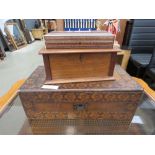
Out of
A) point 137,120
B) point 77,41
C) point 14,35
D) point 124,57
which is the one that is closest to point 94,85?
point 77,41

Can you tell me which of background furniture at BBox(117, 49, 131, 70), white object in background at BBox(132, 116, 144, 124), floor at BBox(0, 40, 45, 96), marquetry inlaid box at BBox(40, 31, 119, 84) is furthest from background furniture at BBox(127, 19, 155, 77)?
floor at BBox(0, 40, 45, 96)

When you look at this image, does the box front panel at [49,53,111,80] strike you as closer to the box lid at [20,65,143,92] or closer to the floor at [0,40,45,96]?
the box lid at [20,65,143,92]

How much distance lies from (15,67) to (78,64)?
2044mm

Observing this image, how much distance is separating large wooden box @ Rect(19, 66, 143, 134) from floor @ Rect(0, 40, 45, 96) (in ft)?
3.57

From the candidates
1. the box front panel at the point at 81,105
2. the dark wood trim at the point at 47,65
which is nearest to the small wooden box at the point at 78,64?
the dark wood trim at the point at 47,65

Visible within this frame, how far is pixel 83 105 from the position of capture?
2.58 feet

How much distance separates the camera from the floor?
6.28ft

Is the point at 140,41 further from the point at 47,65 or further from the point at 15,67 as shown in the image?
the point at 15,67

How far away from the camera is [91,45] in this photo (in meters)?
0.71

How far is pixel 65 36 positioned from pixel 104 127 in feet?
1.98

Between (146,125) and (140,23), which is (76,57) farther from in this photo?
(140,23)

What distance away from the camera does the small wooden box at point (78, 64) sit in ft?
2.31

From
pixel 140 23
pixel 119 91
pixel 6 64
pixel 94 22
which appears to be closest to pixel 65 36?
pixel 119 91

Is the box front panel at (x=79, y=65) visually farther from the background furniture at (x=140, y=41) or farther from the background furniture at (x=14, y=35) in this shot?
the background furniture at (x=14, y=35)
